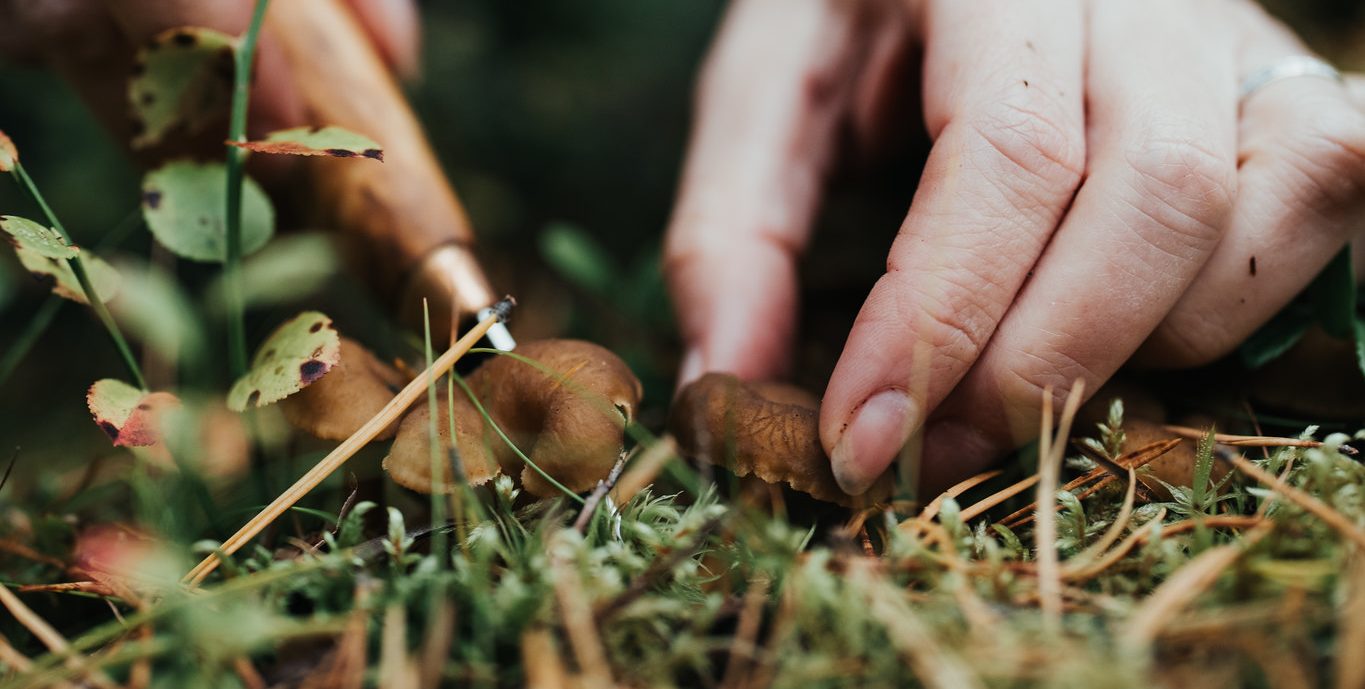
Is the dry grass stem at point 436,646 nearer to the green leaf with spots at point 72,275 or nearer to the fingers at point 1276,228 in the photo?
the green leaf with spots at point 72,275

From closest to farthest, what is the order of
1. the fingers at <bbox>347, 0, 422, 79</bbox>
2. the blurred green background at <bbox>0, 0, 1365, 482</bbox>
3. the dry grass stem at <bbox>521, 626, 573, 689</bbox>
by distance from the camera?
the dry grass stem at <bbox>521, 626, 573, 689</bbox>, the fingers at <bbox>347, 0, 422, 79</bbox>, the blurred green background at <bbox>0, 0, 1365, 482</bbox>

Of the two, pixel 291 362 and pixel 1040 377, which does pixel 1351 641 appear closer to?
pixel 1040 377

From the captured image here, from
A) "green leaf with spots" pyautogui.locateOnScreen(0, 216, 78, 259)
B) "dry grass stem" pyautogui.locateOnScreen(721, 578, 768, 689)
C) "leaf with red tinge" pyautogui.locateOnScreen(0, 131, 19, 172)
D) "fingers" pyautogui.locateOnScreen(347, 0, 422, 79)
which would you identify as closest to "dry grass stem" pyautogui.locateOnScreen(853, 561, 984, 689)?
"dry grass stem" pyautogui.locateOnScreen(721, 578, 768, 689)

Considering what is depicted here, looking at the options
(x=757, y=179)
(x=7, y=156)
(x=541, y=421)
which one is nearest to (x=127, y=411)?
(x=7, y=156)

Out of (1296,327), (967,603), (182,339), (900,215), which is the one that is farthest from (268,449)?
(1296,327)

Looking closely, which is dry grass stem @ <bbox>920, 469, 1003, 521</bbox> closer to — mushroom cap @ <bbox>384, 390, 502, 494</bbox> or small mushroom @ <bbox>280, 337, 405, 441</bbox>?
mushroom cap @ <bbox>384, 390, 502, 494</bbox>

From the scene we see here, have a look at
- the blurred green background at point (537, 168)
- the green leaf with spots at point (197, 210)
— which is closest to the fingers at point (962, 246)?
the blurred green background at point (537, 168)
